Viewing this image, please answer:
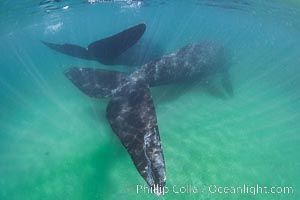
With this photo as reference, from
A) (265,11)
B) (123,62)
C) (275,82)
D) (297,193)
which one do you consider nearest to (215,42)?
(275,82)

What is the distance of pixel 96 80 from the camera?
1069 cm

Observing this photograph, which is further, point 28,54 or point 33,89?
point 28,54

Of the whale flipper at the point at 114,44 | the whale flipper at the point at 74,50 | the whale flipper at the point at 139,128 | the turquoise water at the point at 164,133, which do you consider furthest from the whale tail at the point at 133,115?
the whale flipper at the point at 74,50

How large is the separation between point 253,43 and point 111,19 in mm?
16300

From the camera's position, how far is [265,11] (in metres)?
22.8

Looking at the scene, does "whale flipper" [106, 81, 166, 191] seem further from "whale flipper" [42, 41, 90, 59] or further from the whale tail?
"whale flipper" [42, 41, 90, 59]

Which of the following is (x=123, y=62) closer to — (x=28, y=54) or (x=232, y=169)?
(x=232, y=169)

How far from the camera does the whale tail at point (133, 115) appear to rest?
260 inches

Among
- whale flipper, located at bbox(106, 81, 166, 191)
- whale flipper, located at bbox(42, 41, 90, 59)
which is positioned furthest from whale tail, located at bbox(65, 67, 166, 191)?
whale flipper, located at bbox(42, 41, 90, 59)

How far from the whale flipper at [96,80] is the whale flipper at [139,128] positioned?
0.71m

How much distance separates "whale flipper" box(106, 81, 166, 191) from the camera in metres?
6.53

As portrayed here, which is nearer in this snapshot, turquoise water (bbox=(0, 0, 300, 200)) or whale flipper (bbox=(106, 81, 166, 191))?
whale flipper (bbox=(106, 81, 166, 191))

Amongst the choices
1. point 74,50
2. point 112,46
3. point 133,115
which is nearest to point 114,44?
point 112,46

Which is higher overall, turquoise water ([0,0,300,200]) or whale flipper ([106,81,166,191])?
whale flipper ([106,81,166,191])
